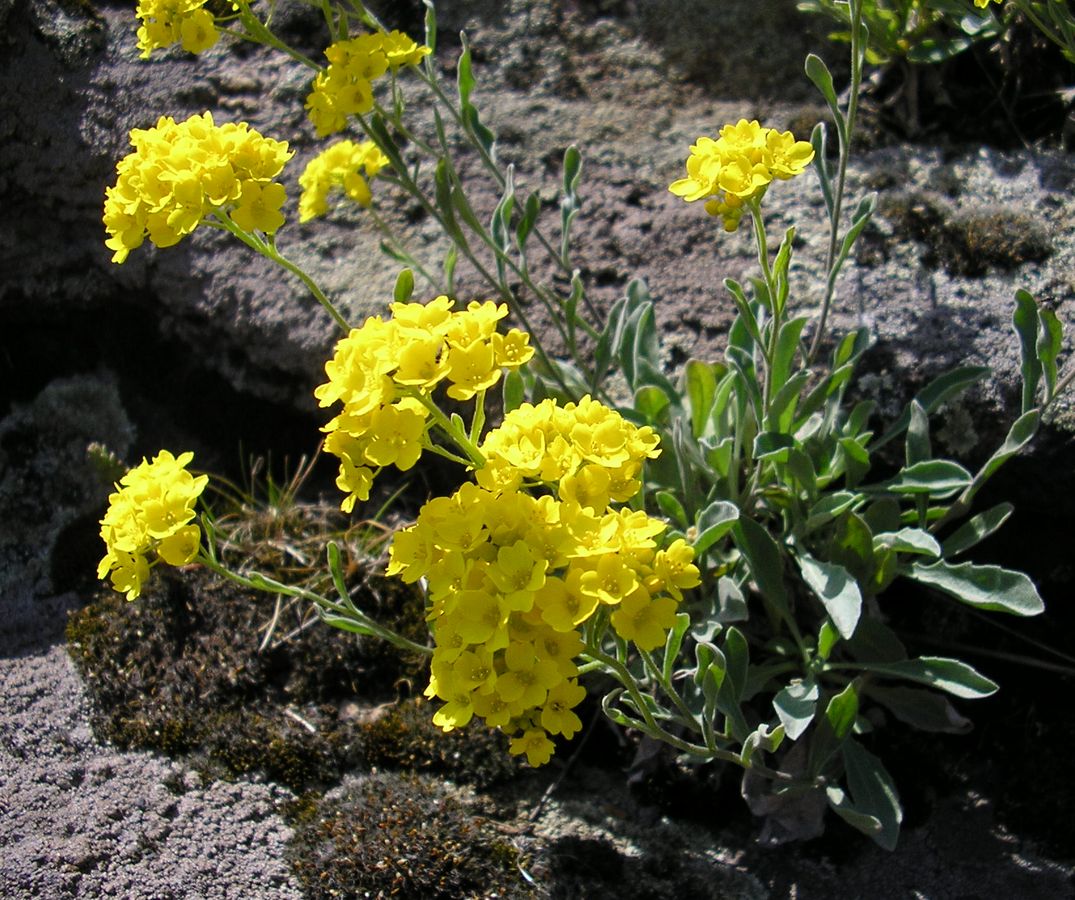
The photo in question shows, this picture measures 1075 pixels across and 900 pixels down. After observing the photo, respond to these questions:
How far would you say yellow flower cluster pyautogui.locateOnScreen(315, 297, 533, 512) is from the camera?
153 centimetres

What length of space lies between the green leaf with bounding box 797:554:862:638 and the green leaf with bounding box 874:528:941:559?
0.11 m

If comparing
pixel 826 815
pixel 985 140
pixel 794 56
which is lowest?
pixel 826 815

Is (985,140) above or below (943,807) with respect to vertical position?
above

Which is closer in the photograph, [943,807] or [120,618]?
[943,807]

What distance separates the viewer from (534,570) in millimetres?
1474

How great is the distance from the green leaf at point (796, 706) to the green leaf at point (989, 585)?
345mm

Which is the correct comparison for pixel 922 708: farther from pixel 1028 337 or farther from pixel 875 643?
pixel 1028 337

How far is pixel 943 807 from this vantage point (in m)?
2.31

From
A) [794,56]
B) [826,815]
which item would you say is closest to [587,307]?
[794,56]

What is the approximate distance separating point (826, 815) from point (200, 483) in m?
1.48

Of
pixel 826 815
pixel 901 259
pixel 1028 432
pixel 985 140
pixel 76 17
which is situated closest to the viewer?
pixel 1028 432

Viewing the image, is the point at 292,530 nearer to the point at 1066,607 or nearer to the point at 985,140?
the point at 1066,607

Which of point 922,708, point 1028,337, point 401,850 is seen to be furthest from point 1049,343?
point 401,850

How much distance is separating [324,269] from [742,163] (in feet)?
4.73
